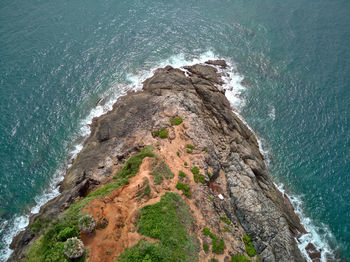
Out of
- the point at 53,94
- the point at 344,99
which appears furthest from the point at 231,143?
the point at 53,94

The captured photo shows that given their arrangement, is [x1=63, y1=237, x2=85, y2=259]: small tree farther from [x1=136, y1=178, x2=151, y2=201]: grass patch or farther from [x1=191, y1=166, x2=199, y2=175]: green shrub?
[x1=191, y1=166, x2=199, y2=175]: green shrub

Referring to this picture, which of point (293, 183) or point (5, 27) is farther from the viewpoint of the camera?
point (5, 27)

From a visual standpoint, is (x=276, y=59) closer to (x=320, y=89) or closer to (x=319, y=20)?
(x=320, y=89)

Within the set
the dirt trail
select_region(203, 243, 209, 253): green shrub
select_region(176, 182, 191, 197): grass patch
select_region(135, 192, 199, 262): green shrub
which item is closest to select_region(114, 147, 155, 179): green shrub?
the dirt trail

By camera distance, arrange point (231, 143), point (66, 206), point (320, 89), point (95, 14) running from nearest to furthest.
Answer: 1. point (66, 206)
2. point (231, 143)
3. point (320, 89)
4. point (95, 14)

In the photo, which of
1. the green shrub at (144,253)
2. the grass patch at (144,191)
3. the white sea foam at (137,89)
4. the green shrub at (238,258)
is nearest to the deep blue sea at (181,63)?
the white sea foam at (137,89)

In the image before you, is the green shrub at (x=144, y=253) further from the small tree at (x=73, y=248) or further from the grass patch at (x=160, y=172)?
the grass patch at (x=160, y=172)

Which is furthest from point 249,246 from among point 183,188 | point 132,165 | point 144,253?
point 132,165
